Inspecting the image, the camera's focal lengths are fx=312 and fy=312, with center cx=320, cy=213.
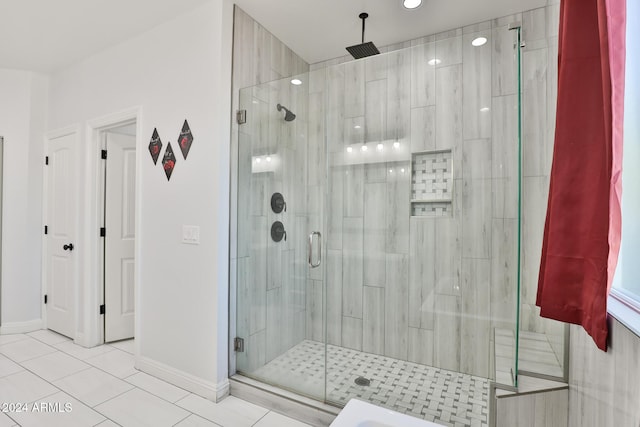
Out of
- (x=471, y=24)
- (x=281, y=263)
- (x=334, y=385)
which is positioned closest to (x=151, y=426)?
(x=334, y=385)

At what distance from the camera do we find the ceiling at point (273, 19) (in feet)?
7.65

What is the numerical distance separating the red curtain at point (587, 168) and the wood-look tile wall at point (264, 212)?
175 cm

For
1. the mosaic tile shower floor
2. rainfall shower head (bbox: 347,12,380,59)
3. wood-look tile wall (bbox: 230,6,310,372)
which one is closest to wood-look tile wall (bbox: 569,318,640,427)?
the mosaic tile shower floor

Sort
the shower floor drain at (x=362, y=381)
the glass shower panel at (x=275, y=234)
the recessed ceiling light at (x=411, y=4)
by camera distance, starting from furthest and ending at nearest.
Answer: the glass shower panel at (x=275, y=234)
the recessed ceiling light at (x=411, y=4)
the shower floor drain at (x=362, y=381)

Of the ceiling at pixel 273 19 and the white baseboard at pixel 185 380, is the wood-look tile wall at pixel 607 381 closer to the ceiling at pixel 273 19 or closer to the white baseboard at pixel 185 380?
the white baseboard at pixel 185 380

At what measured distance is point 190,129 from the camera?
240 cm

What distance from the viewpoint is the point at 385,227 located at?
94.9 inches

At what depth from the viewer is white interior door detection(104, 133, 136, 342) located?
3.18 m

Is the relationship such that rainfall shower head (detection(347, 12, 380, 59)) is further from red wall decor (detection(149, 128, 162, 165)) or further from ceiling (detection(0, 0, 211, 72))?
red wall decor (detection(149, 128, 162, 165))

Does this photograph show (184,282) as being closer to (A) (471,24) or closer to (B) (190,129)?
(B) (190,129)

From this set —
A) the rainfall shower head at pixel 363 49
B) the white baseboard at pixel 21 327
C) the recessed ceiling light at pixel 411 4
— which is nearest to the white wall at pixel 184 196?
the rainfall shower head at pixel 363 49

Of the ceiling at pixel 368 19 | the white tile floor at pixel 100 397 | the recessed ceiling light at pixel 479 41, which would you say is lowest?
the white tile floor at pixel 100 397

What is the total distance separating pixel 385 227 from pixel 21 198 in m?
4.03

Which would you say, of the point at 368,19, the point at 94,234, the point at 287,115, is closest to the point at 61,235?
the point at 94,234
